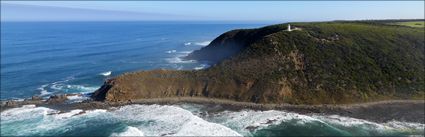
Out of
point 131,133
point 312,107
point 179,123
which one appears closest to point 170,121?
point 179,123

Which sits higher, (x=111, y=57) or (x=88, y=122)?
(x=111, y=57)

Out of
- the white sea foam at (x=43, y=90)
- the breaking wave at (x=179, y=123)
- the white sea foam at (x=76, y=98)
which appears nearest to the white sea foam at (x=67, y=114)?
the breaking wave at (x=179, y=123)

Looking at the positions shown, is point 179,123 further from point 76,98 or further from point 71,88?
point 71,88

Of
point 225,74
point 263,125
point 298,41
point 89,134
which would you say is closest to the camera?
point 89,134

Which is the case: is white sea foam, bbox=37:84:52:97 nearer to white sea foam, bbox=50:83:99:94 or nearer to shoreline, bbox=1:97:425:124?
white sea foam, bbox=50:83:99:94

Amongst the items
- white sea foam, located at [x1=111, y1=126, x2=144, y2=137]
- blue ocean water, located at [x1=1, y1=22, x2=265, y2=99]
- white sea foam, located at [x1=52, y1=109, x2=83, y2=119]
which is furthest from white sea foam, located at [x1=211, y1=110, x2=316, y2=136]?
blue ocean water, located at [x1=1, y1=22, x2=265, y2=99]

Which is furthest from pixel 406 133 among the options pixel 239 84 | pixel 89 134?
pixel 89 134

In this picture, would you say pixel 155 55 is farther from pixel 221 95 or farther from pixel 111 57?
pixel 221 95
